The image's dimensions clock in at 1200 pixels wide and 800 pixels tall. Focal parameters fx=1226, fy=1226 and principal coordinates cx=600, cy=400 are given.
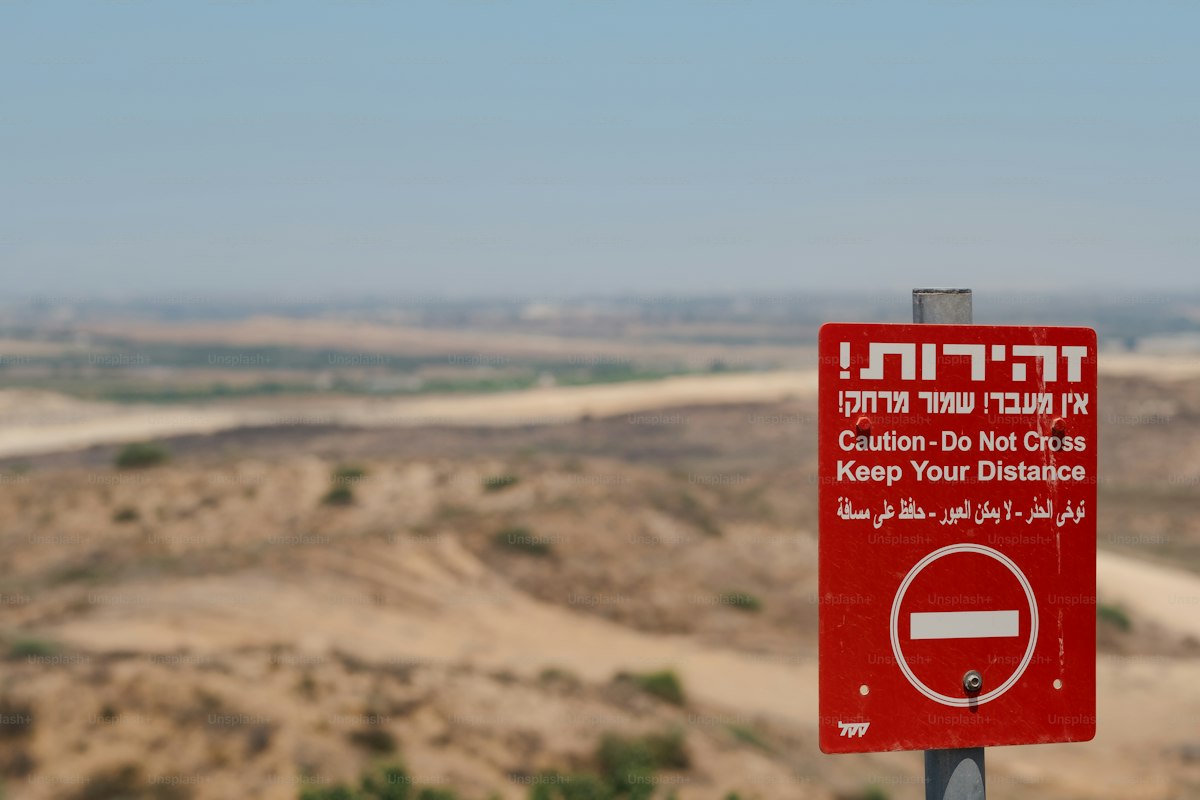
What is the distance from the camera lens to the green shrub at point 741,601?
1043 inches

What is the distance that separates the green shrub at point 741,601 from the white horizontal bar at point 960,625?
2349 cm

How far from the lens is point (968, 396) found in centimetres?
332

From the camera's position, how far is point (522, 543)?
92.3ft

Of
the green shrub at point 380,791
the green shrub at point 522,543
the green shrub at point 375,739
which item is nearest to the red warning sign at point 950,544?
the green shrub at point 380,791

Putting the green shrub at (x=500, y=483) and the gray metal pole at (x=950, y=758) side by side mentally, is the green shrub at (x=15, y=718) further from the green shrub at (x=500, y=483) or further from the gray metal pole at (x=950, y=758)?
the green shrub at (x=500, y=483)

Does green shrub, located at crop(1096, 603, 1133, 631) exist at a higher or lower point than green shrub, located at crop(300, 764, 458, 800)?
lower

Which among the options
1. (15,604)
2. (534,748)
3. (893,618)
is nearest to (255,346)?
(15,604)

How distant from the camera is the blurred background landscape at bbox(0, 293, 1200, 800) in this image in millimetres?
11773

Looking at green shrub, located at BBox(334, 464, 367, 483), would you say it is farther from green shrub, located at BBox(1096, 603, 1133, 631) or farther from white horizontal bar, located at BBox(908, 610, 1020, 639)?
white horizontal bar, located at BBox(908, 610, 1020, 639)

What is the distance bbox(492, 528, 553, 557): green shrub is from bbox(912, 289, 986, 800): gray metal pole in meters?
24.8

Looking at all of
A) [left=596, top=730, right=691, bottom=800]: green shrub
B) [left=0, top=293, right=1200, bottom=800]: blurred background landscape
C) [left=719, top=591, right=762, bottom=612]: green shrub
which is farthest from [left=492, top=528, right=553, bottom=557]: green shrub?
[left=596, top=730, right=691, bottom=800]: green shrub

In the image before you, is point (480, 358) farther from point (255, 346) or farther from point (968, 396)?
point (968, 396)

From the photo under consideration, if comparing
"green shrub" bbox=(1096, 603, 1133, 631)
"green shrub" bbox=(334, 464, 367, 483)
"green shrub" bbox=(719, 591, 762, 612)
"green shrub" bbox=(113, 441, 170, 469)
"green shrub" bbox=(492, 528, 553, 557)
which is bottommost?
"green shrub" bbox=(1096, 603, 1133, 631)

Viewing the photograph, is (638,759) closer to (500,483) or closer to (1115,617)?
(1115,617)
